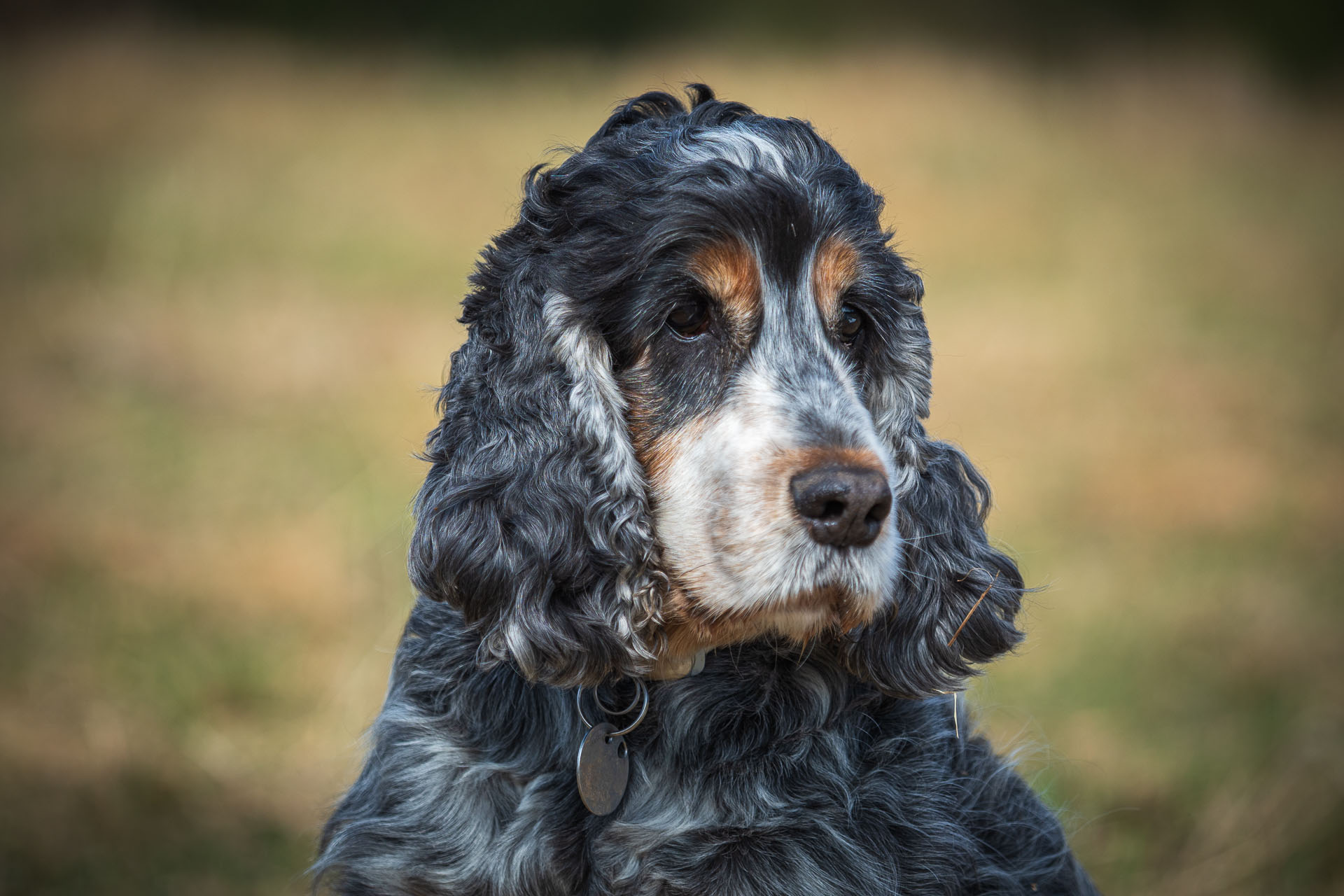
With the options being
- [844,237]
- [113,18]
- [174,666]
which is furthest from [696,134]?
[113,18]

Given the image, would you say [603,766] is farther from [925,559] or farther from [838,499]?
[925,559]

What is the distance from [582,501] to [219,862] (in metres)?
2.76

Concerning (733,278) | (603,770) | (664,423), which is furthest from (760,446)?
(603,770)

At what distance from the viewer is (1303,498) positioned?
30.7 feet

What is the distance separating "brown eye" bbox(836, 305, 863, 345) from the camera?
319cm

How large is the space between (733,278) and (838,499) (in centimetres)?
66

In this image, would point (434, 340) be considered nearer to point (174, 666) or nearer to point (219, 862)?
point (174, 666)

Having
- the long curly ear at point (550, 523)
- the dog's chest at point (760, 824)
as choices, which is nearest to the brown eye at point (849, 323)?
the long curly ear at point (550, 523)

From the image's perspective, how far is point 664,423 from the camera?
9.88ft

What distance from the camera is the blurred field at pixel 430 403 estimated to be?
531 centimetres

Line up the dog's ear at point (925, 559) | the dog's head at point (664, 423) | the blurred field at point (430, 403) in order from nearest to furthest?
the dog's head at point (664, 423) < the dog's ear at point (925, 559) < the blurred field at point (430, 403)

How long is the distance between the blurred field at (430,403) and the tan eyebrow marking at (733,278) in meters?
1.14

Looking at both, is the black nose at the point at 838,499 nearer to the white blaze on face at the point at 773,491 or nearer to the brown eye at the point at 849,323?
the white blaze on face at the point at 773,491

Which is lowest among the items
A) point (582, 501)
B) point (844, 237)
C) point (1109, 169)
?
point (582, 501)
